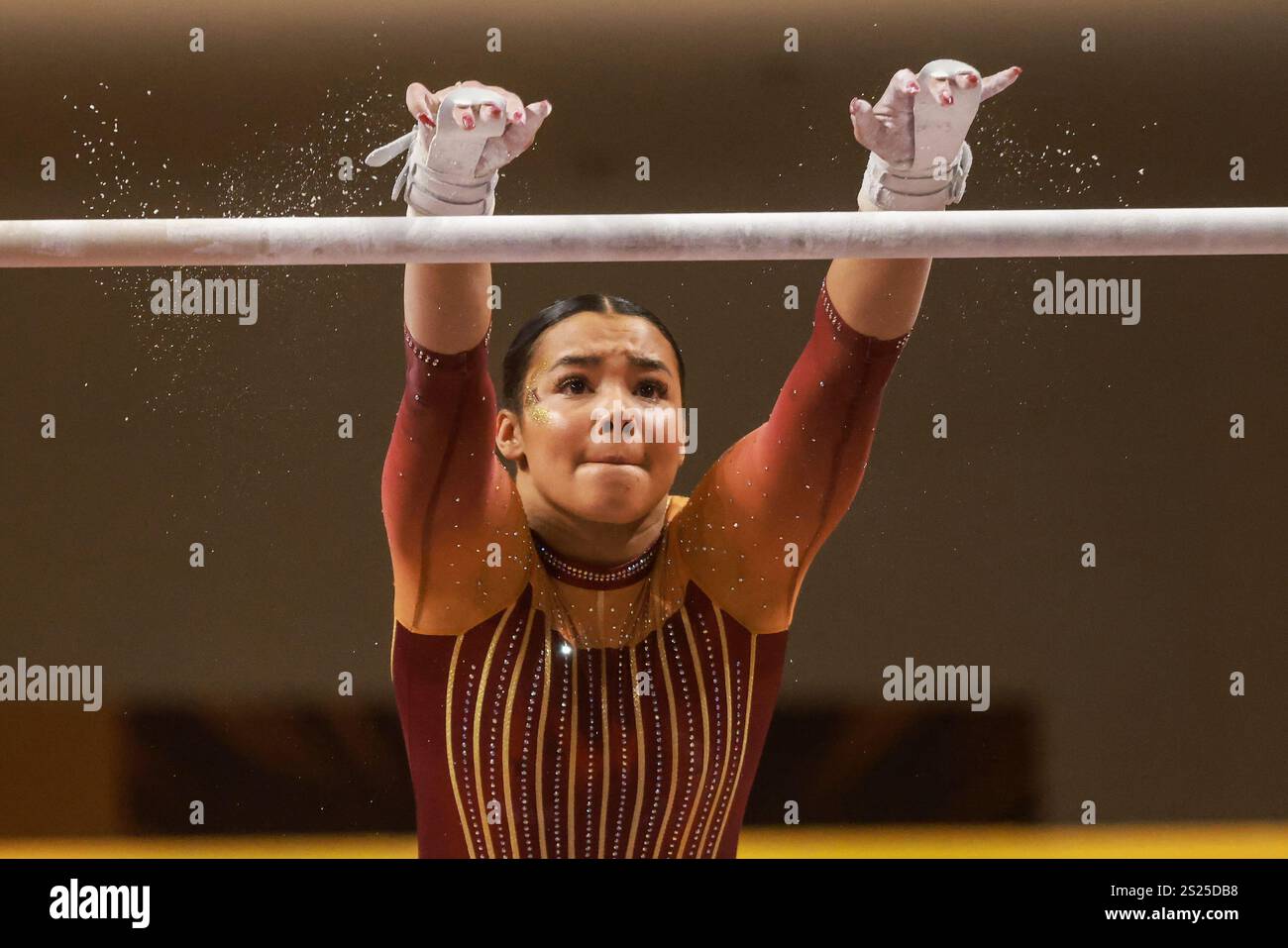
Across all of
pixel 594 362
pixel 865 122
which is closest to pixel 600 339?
pixel 594 362

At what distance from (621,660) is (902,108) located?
0.44 meters

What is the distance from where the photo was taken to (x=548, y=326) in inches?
41.6

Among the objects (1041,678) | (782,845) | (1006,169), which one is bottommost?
(782,845)

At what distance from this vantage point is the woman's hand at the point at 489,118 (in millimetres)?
802

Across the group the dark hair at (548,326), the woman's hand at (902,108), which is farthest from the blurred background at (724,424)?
the woman's hand at (902,108)

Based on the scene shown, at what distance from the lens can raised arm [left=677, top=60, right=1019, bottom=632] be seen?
868mm

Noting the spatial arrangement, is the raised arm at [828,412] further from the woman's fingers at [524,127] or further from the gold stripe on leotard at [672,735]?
the woman's fingers at [524,127]

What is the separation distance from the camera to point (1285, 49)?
148 cm

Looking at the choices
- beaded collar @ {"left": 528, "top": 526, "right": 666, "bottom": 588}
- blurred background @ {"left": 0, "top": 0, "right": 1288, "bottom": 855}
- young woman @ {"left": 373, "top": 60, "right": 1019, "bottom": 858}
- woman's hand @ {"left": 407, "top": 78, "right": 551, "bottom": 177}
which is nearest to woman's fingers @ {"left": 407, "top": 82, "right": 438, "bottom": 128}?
woman's hand @ {"left": 407, "top": 78, "right": 551, "bottom": 177}

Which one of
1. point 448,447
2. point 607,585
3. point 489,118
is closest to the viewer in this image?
point 489,118

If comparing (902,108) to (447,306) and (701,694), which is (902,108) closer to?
(447,306)

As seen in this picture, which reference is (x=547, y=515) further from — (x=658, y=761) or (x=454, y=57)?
(x=454, y=57)

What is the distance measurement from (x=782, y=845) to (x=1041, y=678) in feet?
1.06
